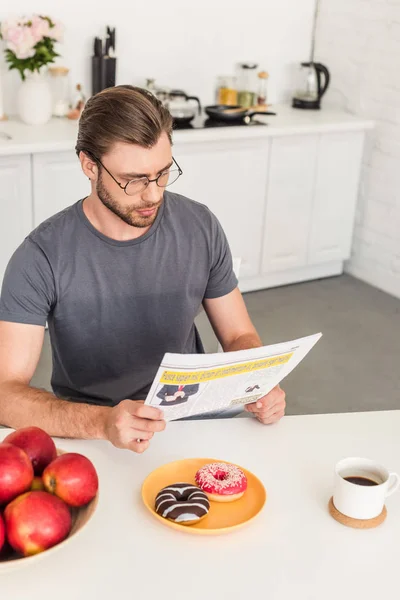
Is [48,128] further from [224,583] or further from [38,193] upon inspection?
[224,583]

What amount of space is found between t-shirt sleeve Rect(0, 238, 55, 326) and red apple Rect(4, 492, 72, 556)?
1.93 feet

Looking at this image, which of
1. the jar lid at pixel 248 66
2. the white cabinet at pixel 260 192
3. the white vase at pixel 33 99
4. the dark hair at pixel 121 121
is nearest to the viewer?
the dark hair at pixel 121 121

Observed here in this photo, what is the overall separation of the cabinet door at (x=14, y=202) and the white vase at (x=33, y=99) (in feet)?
1.28

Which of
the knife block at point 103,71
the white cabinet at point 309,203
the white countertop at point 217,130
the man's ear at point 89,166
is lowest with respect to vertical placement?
the white cabinet at point 309,203

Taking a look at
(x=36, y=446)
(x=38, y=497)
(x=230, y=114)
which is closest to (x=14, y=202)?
(x=230, y=114)

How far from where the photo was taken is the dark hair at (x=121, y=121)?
1.67 metres

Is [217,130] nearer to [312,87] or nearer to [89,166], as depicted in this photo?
[312,87]

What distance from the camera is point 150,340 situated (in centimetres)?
188

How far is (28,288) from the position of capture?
1687 mm

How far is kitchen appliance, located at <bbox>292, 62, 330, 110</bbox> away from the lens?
14.3 ft

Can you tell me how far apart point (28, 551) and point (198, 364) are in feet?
1.25

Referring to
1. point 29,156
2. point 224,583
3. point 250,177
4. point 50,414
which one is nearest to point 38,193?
point 29,156

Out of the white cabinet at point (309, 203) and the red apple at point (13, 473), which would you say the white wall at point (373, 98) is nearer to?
the white cabinet at point (309, 203)

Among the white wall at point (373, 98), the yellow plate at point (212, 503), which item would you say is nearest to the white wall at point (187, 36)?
the white wall at point (373, 98)
